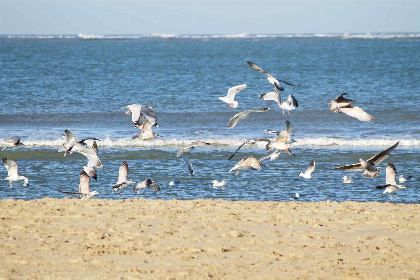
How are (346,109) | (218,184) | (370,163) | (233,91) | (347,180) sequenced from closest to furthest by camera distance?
(370,163) → (346,109) → (233,91) → (218,184) → (347,180)

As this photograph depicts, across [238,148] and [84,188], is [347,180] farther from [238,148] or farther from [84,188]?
[84,188]

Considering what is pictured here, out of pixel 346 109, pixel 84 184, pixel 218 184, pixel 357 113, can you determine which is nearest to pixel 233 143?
pixel 218 184

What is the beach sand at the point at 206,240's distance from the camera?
697 cm

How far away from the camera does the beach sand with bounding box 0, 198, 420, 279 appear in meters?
6.97

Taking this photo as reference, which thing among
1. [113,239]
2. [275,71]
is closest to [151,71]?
[275,71]

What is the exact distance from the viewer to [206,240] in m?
8.09

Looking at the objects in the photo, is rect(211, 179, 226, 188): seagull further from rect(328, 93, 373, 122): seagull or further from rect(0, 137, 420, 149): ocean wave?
rect(0, 137, 420, 149): ocean wave

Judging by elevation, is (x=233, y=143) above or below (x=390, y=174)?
below

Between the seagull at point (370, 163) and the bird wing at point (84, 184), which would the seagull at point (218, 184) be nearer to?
the bird wing at point (84, 184)

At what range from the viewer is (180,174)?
45.8ft

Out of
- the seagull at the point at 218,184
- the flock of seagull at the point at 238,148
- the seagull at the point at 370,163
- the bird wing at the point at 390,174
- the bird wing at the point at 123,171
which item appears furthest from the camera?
the seagull at the point at 218,184

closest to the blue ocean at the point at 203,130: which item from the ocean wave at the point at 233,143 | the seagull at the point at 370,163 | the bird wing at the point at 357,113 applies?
the ocean wave at the point at 233,143

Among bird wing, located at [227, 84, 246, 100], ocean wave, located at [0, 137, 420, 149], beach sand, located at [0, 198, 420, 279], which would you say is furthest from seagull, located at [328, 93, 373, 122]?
ocean wave, located at [0, 137, 420, 149]

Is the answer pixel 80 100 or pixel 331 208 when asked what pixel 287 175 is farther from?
pixel 80 100
